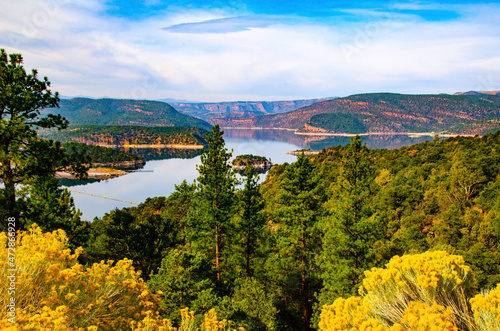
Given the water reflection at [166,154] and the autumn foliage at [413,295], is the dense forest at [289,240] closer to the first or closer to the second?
the autumn foliage at [413,295]

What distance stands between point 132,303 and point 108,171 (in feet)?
381

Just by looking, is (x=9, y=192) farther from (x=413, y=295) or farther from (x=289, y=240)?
(x=289, y=240)

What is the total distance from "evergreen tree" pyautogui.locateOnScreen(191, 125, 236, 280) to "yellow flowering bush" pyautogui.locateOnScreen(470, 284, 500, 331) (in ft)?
→ 43.5

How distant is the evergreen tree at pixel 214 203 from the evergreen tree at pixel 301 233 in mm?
2965

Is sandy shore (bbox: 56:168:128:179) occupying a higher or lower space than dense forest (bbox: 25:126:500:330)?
lower

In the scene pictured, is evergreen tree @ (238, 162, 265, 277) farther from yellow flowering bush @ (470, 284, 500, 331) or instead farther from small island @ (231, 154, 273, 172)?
small island @ (231, 154, 273, 172)

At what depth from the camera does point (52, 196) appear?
15547 mm

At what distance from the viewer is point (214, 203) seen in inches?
669

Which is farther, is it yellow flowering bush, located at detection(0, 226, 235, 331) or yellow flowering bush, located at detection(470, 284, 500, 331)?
yellow flowering bush, located at detection(0, 226, 235, 331)

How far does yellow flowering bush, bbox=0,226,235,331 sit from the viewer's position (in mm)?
4418

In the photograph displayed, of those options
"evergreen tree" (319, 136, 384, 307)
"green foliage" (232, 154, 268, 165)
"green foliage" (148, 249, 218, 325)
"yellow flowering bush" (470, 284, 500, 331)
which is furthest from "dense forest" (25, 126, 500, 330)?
"green foliage" (232, 154, 268, 165)

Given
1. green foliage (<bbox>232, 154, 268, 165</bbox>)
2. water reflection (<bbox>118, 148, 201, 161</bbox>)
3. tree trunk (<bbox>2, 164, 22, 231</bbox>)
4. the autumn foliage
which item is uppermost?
tree trunk (<bbox>2, 164, 22, 231</bbox>)

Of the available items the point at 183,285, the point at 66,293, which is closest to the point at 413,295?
the point at 66,293

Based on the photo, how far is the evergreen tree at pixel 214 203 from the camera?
16.6m
